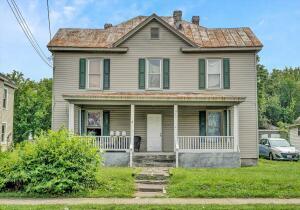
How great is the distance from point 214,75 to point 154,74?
3168 mm

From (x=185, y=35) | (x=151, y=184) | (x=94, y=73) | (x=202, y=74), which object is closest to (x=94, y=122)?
(x=94, y=73)

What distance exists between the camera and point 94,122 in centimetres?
1909

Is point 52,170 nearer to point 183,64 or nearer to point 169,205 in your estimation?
point 169,205

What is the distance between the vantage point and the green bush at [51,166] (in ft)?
33.7

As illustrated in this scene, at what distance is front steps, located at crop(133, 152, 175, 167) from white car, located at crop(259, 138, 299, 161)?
882 cm

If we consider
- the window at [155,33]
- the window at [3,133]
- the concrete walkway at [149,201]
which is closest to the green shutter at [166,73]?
the window at [155,33]

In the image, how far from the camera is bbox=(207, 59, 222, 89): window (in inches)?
749

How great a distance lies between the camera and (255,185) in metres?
10.9

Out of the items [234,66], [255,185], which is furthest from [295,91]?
[255,185]

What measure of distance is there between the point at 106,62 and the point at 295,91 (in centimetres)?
5018

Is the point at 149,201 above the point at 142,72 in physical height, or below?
below

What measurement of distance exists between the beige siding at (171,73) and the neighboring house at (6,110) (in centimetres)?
1001

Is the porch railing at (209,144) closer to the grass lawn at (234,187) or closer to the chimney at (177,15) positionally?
the grass lawn at (234,187)

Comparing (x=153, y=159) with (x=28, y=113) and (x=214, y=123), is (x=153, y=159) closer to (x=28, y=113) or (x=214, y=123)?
(x=214, y=123)
